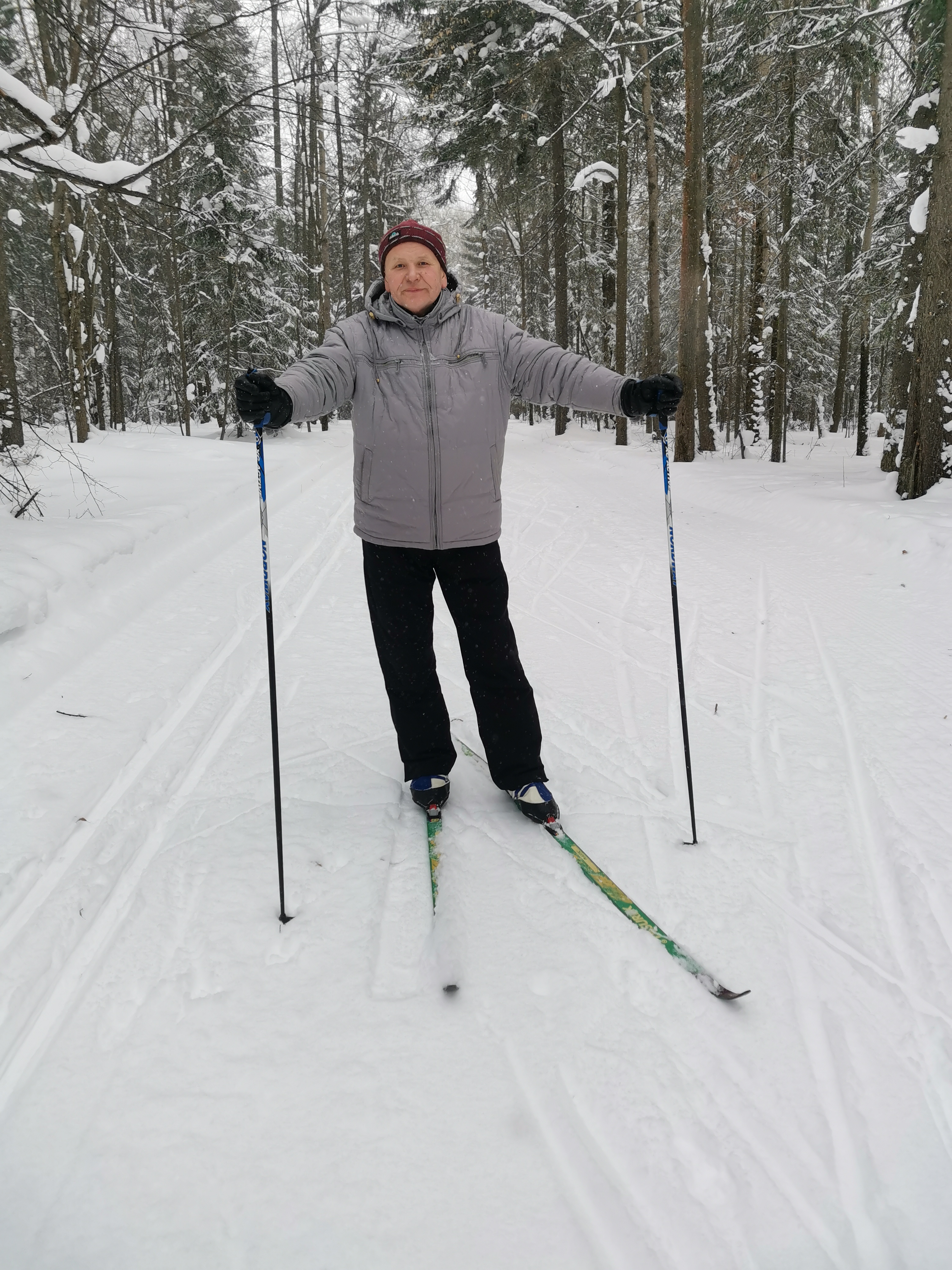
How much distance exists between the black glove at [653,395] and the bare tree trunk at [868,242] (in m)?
12.3

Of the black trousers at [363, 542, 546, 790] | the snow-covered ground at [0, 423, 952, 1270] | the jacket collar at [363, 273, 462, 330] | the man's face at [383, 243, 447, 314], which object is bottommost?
the snow-covered ground at [0, 423, 952, 1270]

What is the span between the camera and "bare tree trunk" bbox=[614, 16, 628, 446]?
15.0 meters

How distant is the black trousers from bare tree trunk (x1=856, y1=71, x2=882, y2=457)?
42.0 ft

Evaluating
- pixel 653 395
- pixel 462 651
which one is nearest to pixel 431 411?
pixel 653 395

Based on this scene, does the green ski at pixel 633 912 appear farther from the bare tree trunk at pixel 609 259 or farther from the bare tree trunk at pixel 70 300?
the bare tree trunk at pixel 609 259

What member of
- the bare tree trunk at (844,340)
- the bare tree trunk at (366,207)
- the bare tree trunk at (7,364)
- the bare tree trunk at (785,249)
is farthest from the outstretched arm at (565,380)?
the bare tree trunk at (366,207)

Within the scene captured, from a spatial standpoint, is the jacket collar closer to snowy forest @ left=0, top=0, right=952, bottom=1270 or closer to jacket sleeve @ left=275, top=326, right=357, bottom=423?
snowy forest @ left=0, top=0, right=952, bottom=1270

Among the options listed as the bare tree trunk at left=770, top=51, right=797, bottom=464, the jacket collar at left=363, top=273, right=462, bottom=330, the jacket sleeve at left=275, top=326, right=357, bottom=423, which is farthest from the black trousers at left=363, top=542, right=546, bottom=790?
the bare tree trunk at left=770, top=51, right=797, bottom=464

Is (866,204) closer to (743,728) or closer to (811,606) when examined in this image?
(811,606)

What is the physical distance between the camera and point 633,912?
7.40 feet

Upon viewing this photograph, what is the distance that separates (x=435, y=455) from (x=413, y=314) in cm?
52

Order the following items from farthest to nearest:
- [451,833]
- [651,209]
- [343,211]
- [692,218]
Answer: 1. [343,211]
2. [651,209]
3. [692,218]
4. [451,833]

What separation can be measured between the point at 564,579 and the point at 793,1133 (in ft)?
16.4

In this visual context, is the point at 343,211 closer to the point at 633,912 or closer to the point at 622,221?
the point at 622,221
